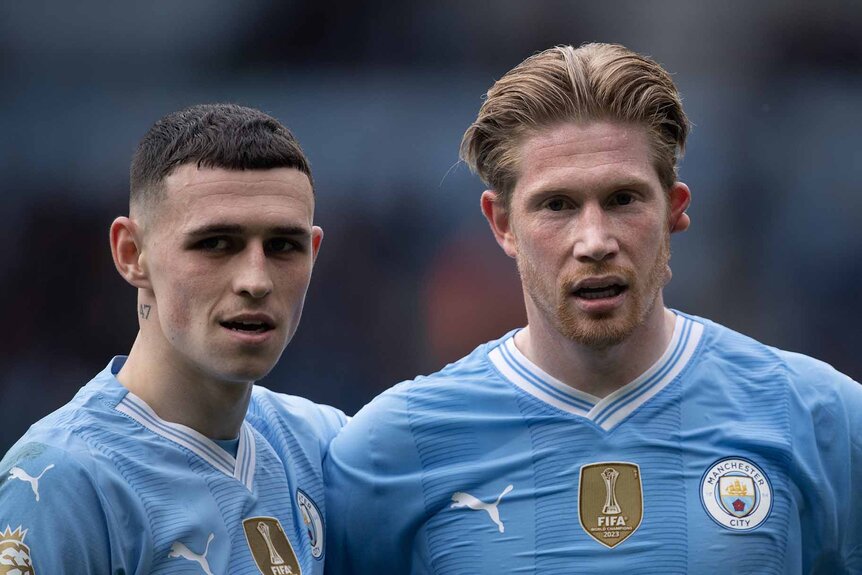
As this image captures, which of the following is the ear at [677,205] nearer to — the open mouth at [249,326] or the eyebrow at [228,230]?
the eyebrow at [228,230]

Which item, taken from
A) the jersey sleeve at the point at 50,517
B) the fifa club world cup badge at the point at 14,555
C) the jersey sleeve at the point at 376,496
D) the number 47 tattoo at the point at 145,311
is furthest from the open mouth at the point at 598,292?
the fifa club world cup badge at the point at 14,555

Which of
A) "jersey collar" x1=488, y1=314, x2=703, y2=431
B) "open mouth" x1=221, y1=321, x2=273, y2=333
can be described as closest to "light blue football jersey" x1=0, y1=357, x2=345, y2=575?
"open mouth" x1=221, y1=321, x2=273, y2=333

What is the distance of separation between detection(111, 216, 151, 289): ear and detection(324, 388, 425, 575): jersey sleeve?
0.76 meters

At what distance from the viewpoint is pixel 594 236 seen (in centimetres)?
315

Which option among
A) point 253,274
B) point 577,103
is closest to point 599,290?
point 577,103

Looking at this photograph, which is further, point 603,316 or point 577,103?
point 577,103

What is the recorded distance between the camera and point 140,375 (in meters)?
3.12

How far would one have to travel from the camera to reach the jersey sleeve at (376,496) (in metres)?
3.38

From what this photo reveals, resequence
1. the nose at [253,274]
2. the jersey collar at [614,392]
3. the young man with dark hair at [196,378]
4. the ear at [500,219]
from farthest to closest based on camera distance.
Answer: the ear at [500,219], the jersey collar at [614,392], the nose at [253,274], the young man with dark hair at [196,378]

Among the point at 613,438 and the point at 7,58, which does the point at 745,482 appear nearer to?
the point at 613,438

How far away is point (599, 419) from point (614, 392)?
0.10 meters

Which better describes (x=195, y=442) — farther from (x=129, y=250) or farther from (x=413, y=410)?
(x=413, y=410)

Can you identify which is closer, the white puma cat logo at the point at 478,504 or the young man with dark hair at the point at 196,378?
the young man with dark hair at the point at 196,378

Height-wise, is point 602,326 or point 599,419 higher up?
point 602,326
